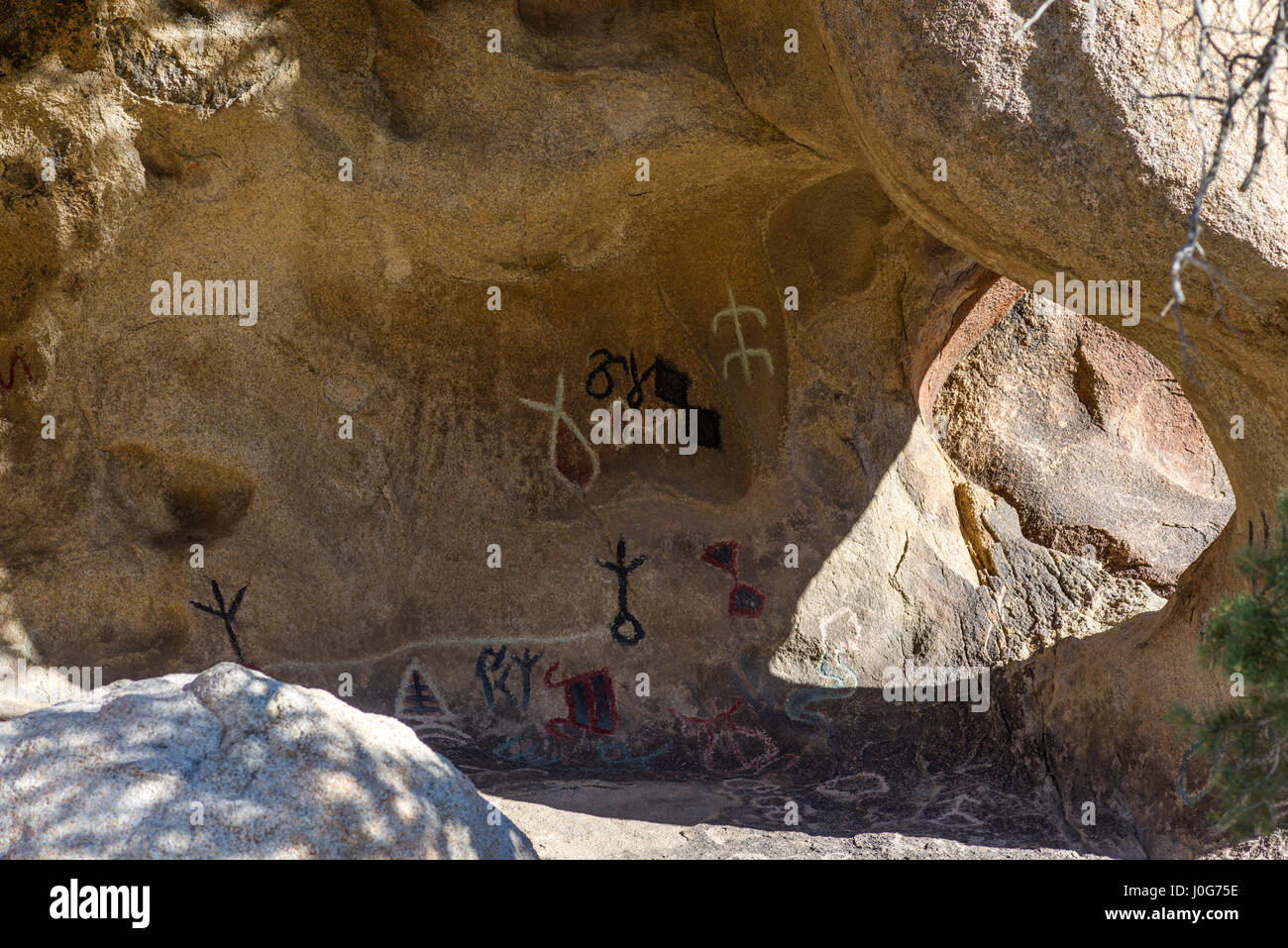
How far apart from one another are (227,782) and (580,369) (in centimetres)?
280

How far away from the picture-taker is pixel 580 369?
492 centimetres

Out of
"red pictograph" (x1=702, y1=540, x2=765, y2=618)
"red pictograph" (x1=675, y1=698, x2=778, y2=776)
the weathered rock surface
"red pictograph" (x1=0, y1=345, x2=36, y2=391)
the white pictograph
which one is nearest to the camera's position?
the weathered rock surface

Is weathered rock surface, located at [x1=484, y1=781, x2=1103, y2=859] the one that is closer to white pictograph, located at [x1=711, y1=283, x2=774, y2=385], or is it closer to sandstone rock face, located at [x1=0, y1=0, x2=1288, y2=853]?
sandstone rock face, located at [x1=0, y1=0, x2=1288, y2=853]

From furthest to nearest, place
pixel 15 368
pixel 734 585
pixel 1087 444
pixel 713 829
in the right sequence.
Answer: pixel 1087 444 < pixel 734 585 < pixel 15 368 < pixel 713 829

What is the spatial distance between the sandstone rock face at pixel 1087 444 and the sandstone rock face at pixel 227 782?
3577 millimetres

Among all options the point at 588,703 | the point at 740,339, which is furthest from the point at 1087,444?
the point at 588,703

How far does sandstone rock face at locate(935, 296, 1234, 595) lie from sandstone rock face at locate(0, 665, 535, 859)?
11.7 feet

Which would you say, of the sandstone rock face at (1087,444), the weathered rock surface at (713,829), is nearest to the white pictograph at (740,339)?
the sandstone rock face at (1087,444)

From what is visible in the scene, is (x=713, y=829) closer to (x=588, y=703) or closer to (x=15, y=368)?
(x=588, y=703)

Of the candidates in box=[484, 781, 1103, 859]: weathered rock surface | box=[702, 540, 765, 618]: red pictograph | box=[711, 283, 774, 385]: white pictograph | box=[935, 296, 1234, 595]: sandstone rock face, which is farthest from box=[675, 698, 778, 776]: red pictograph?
box=[935, 296, 1234, 595]: sandstone rock face

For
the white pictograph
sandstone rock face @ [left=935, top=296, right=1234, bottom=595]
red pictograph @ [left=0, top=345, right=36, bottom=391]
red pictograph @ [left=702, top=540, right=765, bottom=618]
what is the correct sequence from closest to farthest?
red pictograph @ [left=0, top=345, right=36, bottom=391]
red pictograph @ [left=702, top=540, right=765, bottom=618]
the white pictograph
sandstone rock face @ [left=935, top=296, right=1234, bottom=595]

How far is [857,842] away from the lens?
3.71m

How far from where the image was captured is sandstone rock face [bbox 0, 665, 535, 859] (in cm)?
226

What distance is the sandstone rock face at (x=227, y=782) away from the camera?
7.42ft
